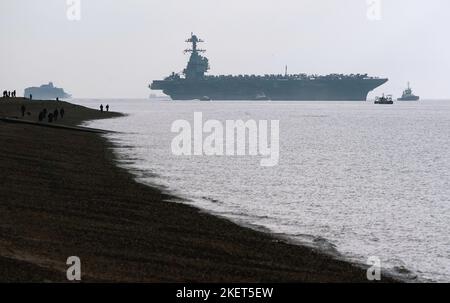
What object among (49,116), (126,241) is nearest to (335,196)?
(126,241)

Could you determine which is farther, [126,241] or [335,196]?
[335,196]

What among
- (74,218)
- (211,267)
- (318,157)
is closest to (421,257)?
(211,267)

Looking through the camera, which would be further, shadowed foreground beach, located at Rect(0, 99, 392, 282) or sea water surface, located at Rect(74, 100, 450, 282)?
sea water surface, located at Rect(74, 100, 450, 282)

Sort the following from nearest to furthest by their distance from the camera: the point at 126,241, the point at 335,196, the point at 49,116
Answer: the point at 126,241, the point at 335,196, the point at 49,116

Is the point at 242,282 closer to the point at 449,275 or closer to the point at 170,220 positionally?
the point at 449,275

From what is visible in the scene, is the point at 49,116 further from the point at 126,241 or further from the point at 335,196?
the point at 126,241

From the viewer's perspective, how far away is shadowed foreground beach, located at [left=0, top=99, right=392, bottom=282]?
47.2 ft

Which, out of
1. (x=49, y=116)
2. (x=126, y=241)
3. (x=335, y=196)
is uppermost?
(x=49, y=116)

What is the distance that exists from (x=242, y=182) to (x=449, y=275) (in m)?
20.0

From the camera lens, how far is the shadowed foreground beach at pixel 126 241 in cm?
1438

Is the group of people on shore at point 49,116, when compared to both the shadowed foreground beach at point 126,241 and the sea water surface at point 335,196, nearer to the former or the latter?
the sea water surface at point 335,196

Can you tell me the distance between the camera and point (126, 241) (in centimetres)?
1745

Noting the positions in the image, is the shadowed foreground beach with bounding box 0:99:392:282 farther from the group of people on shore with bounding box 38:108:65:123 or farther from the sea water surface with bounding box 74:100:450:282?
the group of people on shore with bounding box 38:108:65:123

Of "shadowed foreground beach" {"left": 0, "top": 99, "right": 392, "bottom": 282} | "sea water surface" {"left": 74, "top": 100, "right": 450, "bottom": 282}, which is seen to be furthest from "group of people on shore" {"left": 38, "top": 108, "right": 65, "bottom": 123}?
"shadowed foreground beach" {"left": 0, "top": 99, "right": 392, "bottom": 282}
